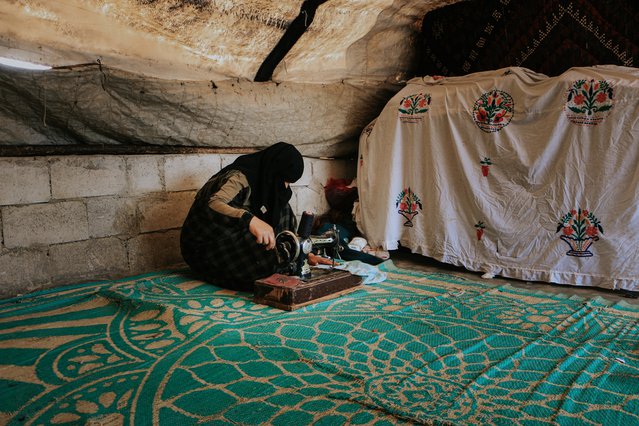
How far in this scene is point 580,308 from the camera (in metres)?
2.79

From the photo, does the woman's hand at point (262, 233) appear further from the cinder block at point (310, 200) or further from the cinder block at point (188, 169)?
the cinder block at point (310, 200)

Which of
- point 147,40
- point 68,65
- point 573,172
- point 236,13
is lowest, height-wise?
point 573,172

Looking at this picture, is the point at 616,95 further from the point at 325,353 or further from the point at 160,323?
the point at 160,323

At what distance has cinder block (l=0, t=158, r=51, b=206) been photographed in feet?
9.63

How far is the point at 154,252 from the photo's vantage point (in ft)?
12.0

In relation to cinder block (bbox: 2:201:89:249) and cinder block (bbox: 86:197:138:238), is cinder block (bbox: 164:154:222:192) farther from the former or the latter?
cinder block (bbox: 2:201:89:249)

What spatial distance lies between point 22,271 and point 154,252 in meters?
0.89

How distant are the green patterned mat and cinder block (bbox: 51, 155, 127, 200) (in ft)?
2.15

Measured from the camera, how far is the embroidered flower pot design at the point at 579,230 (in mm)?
3215

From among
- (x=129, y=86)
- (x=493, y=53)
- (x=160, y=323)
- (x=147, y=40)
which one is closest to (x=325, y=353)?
(x=160, y=323)

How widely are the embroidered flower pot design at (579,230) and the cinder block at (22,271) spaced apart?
348 centimetres

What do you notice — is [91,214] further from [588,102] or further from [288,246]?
[588,102]

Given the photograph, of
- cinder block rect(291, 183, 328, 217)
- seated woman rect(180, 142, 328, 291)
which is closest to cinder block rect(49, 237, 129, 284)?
seated woman rect(180, 142, 328, 291)

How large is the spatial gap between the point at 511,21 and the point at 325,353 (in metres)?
3.37
